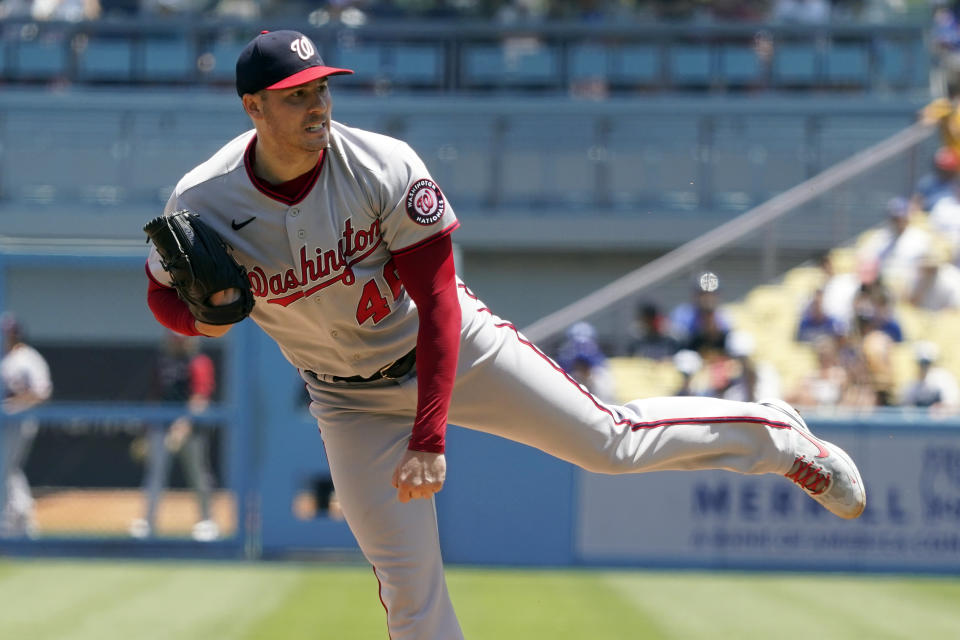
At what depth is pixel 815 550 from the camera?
8.89 meters

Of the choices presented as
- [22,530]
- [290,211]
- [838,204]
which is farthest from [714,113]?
[290,211]

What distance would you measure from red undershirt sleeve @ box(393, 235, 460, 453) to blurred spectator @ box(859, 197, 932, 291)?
25.3ft

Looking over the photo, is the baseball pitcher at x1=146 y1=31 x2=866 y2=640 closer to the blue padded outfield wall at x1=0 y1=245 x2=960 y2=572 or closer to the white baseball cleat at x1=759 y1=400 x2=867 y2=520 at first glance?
the white baseball cleat at x1=759 y1=400 x2=867 y2=520

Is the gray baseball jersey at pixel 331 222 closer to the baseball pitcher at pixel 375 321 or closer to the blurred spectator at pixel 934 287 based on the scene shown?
the baseball pitcher at pixel 375 321

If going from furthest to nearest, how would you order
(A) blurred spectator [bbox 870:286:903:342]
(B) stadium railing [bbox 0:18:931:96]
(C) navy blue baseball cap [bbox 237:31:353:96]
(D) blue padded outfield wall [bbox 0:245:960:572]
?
1. (B) stadium railing [bbox 0:18:931:96]
2. (A) blurred spectator [bbox 870:286:903:342]
3. (D) blue padded outfield wall [bbox 0:245:960:572]
4. (C) navy blue baseball cap [bbox 237:31:353:96]

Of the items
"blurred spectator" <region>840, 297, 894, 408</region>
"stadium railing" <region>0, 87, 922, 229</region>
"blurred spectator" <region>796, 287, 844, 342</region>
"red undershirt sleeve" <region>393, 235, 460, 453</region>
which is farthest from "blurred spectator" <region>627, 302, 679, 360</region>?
"red undershirt sleeve" <region>393, 235, 460, 453</region>

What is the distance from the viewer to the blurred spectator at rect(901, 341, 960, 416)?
9398 millimetres

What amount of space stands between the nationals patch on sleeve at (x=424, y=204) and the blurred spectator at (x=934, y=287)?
7722mm

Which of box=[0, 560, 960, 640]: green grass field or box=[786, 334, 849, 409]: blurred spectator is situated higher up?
box=[786, 334, 849, 409]: blurred spectator

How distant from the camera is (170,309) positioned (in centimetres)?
382

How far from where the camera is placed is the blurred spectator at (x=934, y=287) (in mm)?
10492

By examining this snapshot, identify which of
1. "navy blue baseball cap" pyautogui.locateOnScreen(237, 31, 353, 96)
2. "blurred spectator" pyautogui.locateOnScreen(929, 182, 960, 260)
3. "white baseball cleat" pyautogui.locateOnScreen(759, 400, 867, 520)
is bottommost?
"white baseball cleat" pyautogui.locateOnScreen(759, 400, 867, 520)

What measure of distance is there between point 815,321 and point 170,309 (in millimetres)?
7438

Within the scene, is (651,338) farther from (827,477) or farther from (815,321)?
(827,477)
